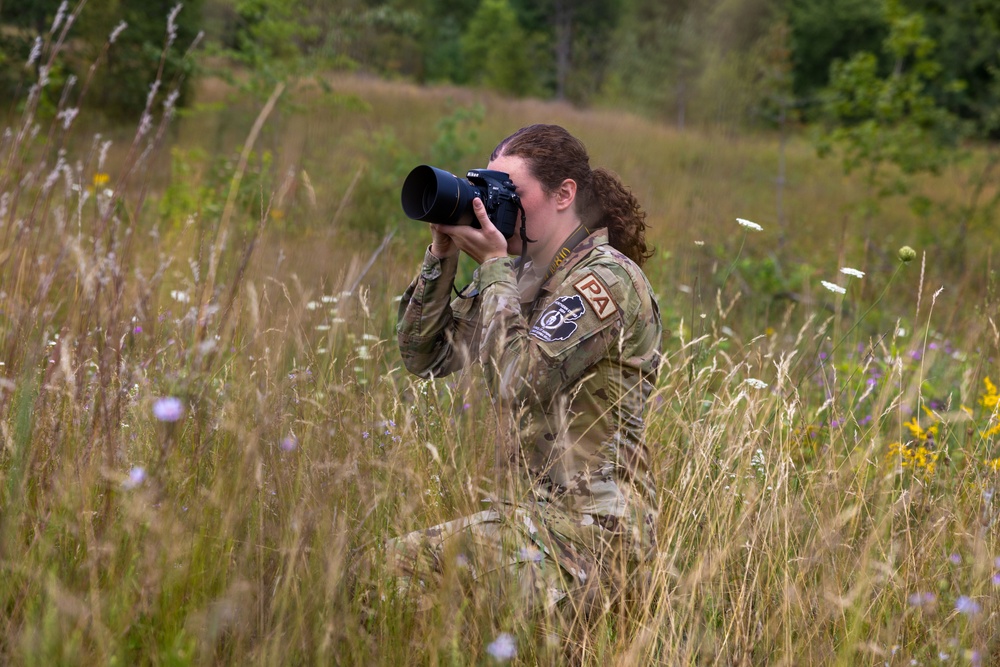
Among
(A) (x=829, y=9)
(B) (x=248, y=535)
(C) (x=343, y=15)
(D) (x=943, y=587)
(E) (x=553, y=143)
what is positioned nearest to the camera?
(B) (x=248, y=535)

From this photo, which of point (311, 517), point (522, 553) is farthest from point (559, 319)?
point (311, 517)

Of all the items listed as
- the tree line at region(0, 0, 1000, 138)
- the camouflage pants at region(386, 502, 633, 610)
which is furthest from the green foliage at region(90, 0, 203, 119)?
the camouflage pants at region(386, 502, 633, 610)

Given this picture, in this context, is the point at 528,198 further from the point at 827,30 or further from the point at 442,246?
the point at 827,30

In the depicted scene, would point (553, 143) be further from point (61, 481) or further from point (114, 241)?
point (61, 481)

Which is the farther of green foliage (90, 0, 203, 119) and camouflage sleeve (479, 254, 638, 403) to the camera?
green foliage (90, 0, 203, 119)

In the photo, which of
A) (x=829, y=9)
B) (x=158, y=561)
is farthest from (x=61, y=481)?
(x=829, y=9)

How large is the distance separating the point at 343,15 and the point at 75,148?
3054 mm

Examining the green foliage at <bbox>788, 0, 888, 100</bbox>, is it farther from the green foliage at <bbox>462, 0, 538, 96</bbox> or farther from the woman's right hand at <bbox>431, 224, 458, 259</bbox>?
the woman's right hand at <bbox>431, 224, 458, 259</bbox>

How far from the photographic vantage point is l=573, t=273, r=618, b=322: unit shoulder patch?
6.01 ft

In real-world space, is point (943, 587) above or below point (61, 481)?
below

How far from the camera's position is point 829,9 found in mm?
29969

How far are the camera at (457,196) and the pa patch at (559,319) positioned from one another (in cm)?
25

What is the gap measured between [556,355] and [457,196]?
1.33ft

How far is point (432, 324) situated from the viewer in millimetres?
2141
